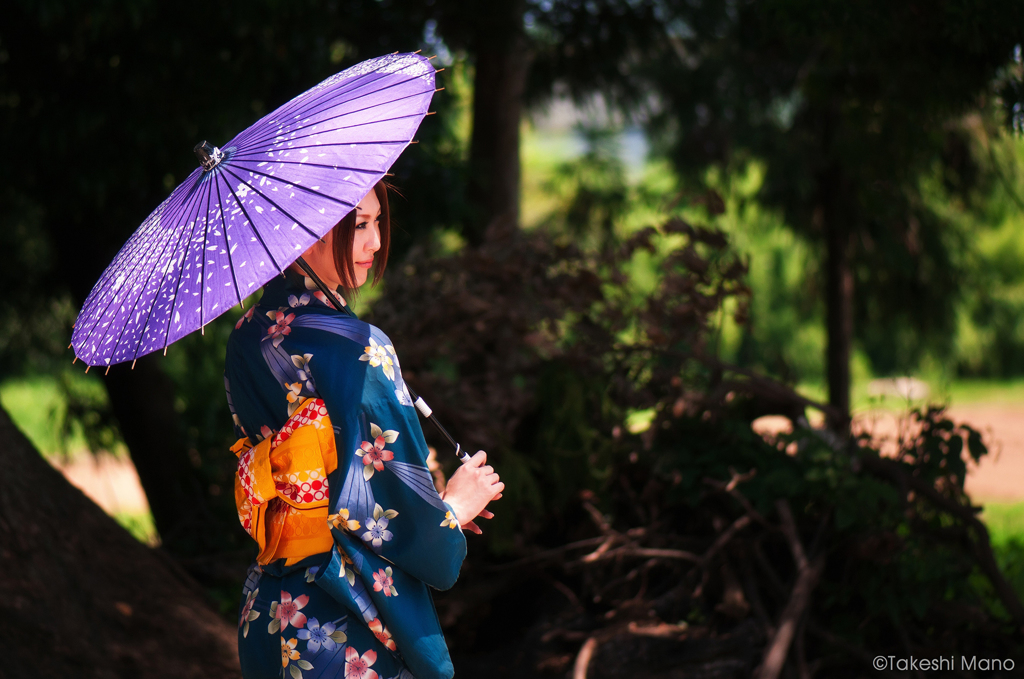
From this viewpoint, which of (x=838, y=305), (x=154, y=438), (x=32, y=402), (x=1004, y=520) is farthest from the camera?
(x=32, y=402)

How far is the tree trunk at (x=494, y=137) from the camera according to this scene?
497 centimetres

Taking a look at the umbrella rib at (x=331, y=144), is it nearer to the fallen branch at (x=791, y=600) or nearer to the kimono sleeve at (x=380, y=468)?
the kimono sleeve at (x=380, y=468)

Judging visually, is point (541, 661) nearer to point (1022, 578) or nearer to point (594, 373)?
point (594, 373)

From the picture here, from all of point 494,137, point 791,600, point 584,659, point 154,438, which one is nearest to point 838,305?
point 494,137

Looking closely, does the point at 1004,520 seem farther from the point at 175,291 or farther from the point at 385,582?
the point at 175,291

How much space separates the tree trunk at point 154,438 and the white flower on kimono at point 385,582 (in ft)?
12.1

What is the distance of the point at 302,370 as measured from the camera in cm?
159

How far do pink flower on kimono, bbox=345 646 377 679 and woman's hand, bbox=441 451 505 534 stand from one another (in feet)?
0.95

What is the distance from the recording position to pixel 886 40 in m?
3.19

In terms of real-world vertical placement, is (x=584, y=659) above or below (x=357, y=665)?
below

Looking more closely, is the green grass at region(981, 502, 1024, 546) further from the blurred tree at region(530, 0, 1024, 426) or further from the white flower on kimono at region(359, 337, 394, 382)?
the white flower on kimono at region(359, 337, 394, 382)

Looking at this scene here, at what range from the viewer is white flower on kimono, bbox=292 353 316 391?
5.20ft

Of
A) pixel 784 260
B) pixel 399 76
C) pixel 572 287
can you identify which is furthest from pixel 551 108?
pixel 784 260

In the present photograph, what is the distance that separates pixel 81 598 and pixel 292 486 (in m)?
1.67
